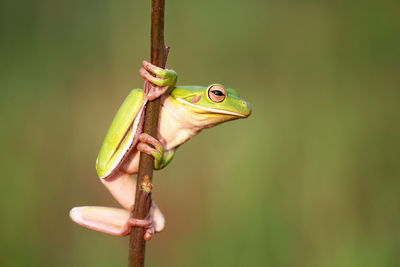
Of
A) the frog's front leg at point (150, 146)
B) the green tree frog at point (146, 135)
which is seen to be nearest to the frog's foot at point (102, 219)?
the green tree frog at point (146, 135)

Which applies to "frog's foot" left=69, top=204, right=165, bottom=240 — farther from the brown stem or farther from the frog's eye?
the frog's eye

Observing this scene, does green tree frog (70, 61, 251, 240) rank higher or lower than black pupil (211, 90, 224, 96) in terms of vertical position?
lower

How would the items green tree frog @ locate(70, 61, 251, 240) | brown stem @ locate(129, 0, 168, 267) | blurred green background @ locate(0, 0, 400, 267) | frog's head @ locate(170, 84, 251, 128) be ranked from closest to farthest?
1. brown stem @ locate(129, 0, 168, 267)
2. green tree frog @ locate(70, 61, 251, 240)
3. frog's head @ locate(170, 84, 251, 128)
4. blurred green background @ locate(0, 0, 400, 267)

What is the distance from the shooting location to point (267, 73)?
2.62 metres

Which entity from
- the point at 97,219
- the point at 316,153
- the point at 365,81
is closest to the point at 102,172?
the point at 97,219

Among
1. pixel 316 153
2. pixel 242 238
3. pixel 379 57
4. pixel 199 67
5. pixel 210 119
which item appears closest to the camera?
pixel 210 119

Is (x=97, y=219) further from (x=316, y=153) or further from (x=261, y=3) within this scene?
(x=261, y=3)

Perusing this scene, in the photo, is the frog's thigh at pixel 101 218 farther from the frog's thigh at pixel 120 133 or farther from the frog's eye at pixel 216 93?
the frog's eye at pixel 216 93

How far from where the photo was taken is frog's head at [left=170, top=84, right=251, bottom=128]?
49.8 inches

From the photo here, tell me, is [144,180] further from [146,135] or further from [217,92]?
[217,92]

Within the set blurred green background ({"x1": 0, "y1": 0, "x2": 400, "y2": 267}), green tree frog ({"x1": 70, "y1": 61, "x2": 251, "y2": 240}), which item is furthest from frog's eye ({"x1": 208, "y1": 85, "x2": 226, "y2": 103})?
blurred green background ({"x1": 0, "y1": 0, "x2": 400, "y2": 267})

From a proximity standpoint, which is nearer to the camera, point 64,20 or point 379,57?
point 379,57

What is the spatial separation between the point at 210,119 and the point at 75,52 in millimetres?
1733

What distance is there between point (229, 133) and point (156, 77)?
4.82 feet
